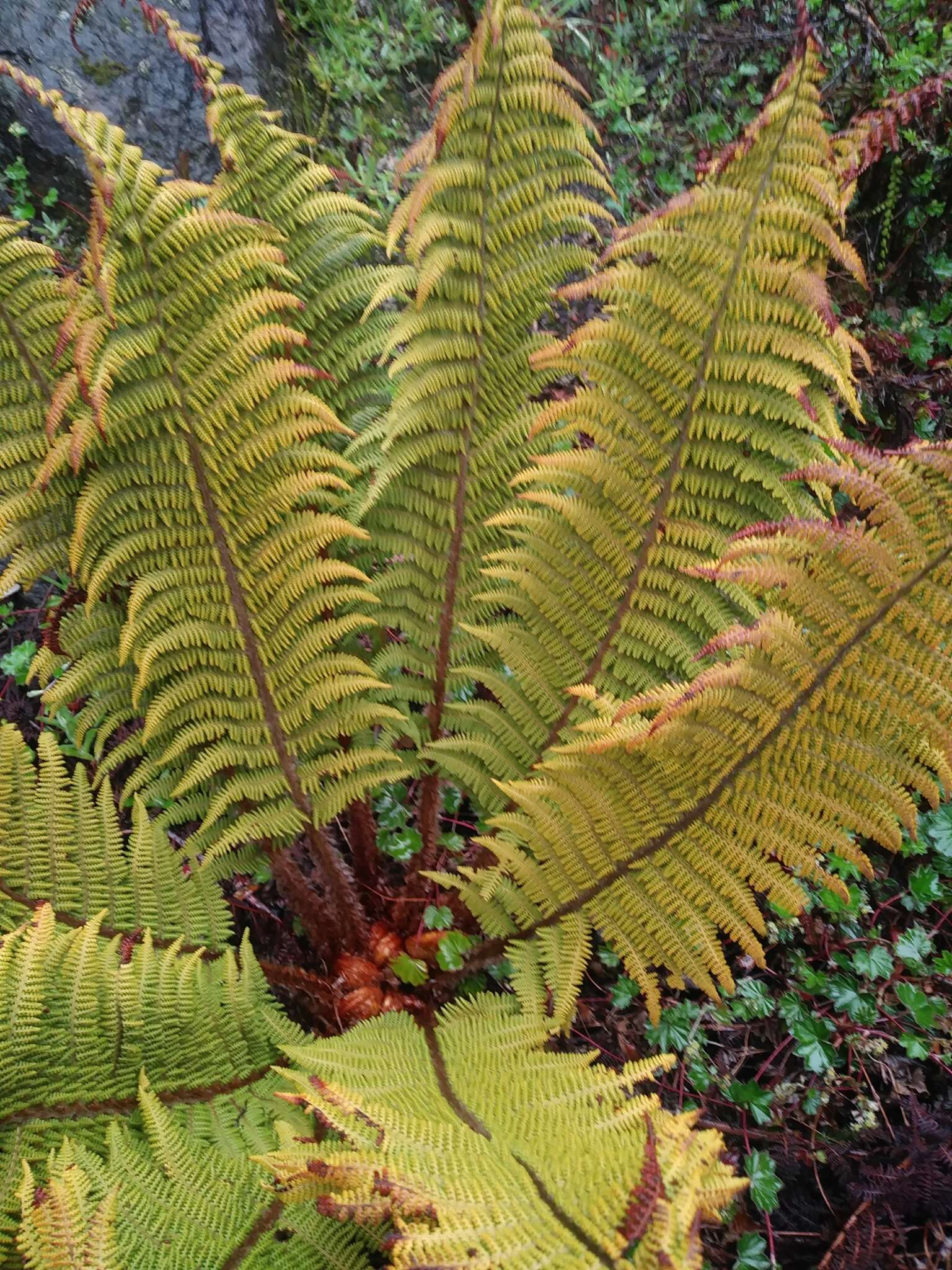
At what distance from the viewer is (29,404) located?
168 cm

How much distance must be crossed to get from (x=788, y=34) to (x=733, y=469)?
2.31 meters

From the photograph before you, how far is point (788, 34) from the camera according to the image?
3.01 meters

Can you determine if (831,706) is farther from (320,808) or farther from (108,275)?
(108,275)

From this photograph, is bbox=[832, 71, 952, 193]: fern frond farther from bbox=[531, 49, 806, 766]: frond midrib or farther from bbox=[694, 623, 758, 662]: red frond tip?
bbox=[694, 623, 758, 662]: red frond tip

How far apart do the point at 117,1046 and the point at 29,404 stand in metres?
1.25

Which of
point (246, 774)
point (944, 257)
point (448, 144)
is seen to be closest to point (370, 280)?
point (448, 144)

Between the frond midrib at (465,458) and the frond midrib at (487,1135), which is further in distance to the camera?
the frond midrib at (465,458)

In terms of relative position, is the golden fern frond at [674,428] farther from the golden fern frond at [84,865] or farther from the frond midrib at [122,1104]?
the frond midrib at [122,1104]

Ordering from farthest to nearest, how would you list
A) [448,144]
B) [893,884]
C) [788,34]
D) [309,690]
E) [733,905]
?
1. [788,34]
2. [893,884]
3. [309,690]
4. [448,144]
5. [733,905]

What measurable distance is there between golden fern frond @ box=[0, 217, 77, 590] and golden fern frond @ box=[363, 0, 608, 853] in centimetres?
67

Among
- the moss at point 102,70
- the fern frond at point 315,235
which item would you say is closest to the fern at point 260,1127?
the fern frond at point 315,235

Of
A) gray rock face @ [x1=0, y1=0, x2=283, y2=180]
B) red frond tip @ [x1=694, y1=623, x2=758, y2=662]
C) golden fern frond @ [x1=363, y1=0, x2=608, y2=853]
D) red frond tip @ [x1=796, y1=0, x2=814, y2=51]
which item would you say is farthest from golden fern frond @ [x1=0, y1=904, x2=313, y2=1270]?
gray rock face @ [x1=0, y1=0, x2=283, y2=180]

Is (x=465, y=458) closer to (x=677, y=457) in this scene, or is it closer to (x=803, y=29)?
(x=677, y=457)

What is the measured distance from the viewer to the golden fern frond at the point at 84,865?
1.67 metres
